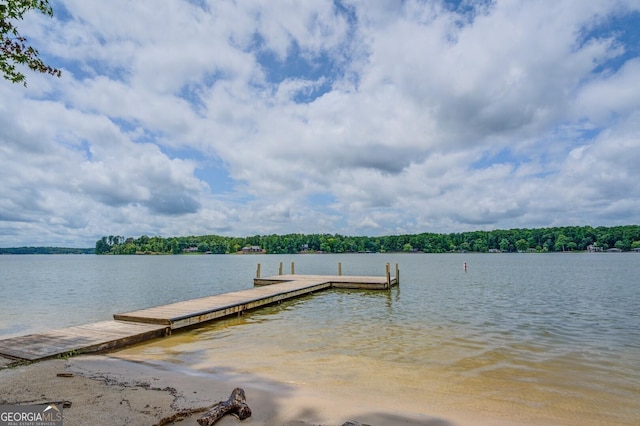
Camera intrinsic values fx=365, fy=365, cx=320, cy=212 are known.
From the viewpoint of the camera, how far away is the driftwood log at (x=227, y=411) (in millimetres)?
4766

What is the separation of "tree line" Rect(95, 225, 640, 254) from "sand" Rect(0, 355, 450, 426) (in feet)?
460

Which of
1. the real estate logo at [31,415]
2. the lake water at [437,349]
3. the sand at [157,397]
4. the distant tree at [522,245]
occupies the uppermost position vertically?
the distant tree at [522,245]

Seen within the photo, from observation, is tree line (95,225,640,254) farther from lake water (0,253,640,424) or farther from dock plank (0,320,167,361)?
dock plank (0,320,167,361)

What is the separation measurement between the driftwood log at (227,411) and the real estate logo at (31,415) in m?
1.74

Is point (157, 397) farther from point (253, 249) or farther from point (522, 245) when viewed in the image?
point (253, 249)

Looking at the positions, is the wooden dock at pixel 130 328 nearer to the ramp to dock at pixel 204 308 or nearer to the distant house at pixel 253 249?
the ramp to dock at pixel 204 308

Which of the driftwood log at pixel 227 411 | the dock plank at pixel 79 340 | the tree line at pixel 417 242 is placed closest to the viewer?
the driftwood log at pixel 227 411

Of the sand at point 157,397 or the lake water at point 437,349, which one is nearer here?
the sand at point 157,397

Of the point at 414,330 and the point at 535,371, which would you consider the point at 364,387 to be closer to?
the point at 535,371

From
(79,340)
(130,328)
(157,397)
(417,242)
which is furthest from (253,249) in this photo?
(157,397)

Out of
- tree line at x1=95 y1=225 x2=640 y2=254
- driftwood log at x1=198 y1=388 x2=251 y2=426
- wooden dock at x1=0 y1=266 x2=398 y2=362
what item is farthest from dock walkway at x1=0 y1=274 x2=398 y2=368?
tree line at x1=95 y1=225 x2=640 y2=254

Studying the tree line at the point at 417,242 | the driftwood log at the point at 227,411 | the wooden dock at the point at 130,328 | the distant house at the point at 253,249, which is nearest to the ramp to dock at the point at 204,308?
the wooden dock at the point at 130,328

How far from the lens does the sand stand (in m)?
5.00

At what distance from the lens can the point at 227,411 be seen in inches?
200
